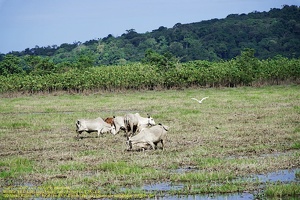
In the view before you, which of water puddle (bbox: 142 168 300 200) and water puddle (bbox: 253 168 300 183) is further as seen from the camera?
water puddle (bbox: 253 168 300 183)

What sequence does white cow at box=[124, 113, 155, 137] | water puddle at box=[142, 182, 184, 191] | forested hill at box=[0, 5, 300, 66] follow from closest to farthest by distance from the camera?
water puddle at box=[142, 182, 184, 191]
white cow at box=[124, 113, 155, 137]
forested hill at box=[0, 5, 300, 66]

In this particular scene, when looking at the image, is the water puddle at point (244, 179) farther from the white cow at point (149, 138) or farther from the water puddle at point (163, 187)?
the white cow at point (149, 138)

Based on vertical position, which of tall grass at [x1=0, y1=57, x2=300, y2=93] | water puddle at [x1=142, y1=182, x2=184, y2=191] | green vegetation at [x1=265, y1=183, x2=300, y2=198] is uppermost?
green vegetation at [x1=265, y1=183, x2=300, y2=198]

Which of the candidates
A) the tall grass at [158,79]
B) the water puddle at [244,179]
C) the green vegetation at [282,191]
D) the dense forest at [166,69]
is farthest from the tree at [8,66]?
the green vegetation at [282,191]

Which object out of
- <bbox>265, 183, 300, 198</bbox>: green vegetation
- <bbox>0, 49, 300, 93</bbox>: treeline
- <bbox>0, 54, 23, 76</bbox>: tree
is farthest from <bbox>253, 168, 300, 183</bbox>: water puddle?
<bbox>0, 54, 23, 76</bbox>: tree

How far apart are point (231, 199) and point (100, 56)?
457ft

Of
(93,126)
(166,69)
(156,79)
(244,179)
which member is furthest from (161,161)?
(166,69)

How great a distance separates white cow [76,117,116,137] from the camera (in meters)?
19.9

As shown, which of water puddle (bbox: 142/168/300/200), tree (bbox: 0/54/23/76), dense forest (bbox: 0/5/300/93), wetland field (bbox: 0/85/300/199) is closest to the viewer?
water puddle (bbox: 142/168/300/200)

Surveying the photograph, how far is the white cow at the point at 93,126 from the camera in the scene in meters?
19.9

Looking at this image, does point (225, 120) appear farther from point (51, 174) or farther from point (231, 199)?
point (231, 199)

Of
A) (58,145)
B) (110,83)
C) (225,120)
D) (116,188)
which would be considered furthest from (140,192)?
(110,83)

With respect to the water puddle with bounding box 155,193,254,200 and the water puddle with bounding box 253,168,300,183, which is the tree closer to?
the water puddle with bounding box 253,168,300,183

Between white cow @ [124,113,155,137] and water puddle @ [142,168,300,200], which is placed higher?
white cow @ [124,113,155,137]
